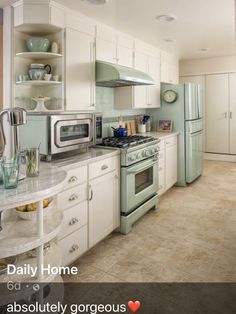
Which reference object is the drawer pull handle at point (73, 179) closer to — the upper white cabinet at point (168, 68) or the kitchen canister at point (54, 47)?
the kitchen canister at point (54, 47)

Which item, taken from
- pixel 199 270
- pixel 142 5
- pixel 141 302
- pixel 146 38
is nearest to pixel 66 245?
pixel 141 302

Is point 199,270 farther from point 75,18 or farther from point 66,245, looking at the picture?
point 75,18

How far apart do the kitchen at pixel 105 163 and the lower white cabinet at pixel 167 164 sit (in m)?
0.03

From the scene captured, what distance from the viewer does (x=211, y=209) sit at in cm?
367

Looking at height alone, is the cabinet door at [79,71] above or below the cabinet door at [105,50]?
below

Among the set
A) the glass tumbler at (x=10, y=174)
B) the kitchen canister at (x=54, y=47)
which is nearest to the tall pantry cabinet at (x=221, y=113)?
the kitchen canister at (x=54, y=47)

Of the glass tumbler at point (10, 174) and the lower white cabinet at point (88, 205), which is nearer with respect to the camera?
the glass tumbler at point (10, 174)

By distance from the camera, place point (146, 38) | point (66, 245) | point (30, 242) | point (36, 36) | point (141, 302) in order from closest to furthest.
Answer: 1. point (30, 242)
2. point (141, 302)
3. point (66, 245)
4. point (36, 36)
5. point (146, 38)

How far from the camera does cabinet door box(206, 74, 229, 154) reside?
6.35m

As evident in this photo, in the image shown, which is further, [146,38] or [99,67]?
[146,38]

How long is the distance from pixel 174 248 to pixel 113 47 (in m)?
2.42

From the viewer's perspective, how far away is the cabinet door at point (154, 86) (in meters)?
4.31

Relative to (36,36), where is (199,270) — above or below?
below

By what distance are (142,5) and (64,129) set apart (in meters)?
1.52
